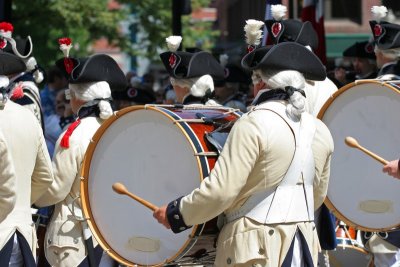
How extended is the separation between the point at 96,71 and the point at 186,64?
74 cm

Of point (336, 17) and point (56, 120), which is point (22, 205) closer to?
point (56, 120)

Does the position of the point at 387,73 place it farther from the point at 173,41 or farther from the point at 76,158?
the point at 76,158

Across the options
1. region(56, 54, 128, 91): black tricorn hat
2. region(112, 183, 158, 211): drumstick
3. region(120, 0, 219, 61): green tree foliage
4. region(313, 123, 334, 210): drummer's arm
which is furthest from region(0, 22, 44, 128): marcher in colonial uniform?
region(120, 0, 219, 61): green tree foliage

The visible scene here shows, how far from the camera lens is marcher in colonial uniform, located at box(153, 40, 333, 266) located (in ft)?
17.2

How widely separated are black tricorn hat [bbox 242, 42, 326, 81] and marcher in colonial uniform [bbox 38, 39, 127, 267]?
1478 millimetres

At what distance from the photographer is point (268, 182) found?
534cm

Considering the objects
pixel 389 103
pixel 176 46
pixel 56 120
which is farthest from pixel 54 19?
pixel 389 103

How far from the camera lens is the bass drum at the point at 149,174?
5.50 metres

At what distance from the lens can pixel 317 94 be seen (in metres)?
7.37

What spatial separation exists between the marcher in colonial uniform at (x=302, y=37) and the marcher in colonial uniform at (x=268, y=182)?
4.22ft

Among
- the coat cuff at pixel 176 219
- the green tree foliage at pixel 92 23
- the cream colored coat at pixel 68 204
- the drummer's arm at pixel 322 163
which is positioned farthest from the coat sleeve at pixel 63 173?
the green tree foliage at pixel 92 23

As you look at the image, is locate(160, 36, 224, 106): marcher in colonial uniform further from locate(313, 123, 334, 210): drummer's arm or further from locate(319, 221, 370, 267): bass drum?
locate(313, 123, 334, 210): drummer's arm

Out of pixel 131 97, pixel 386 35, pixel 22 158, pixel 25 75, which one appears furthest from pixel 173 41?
pixel 131 97

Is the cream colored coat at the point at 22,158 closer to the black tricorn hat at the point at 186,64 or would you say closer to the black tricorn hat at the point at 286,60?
the black tricorn hat at the point at 286,60
